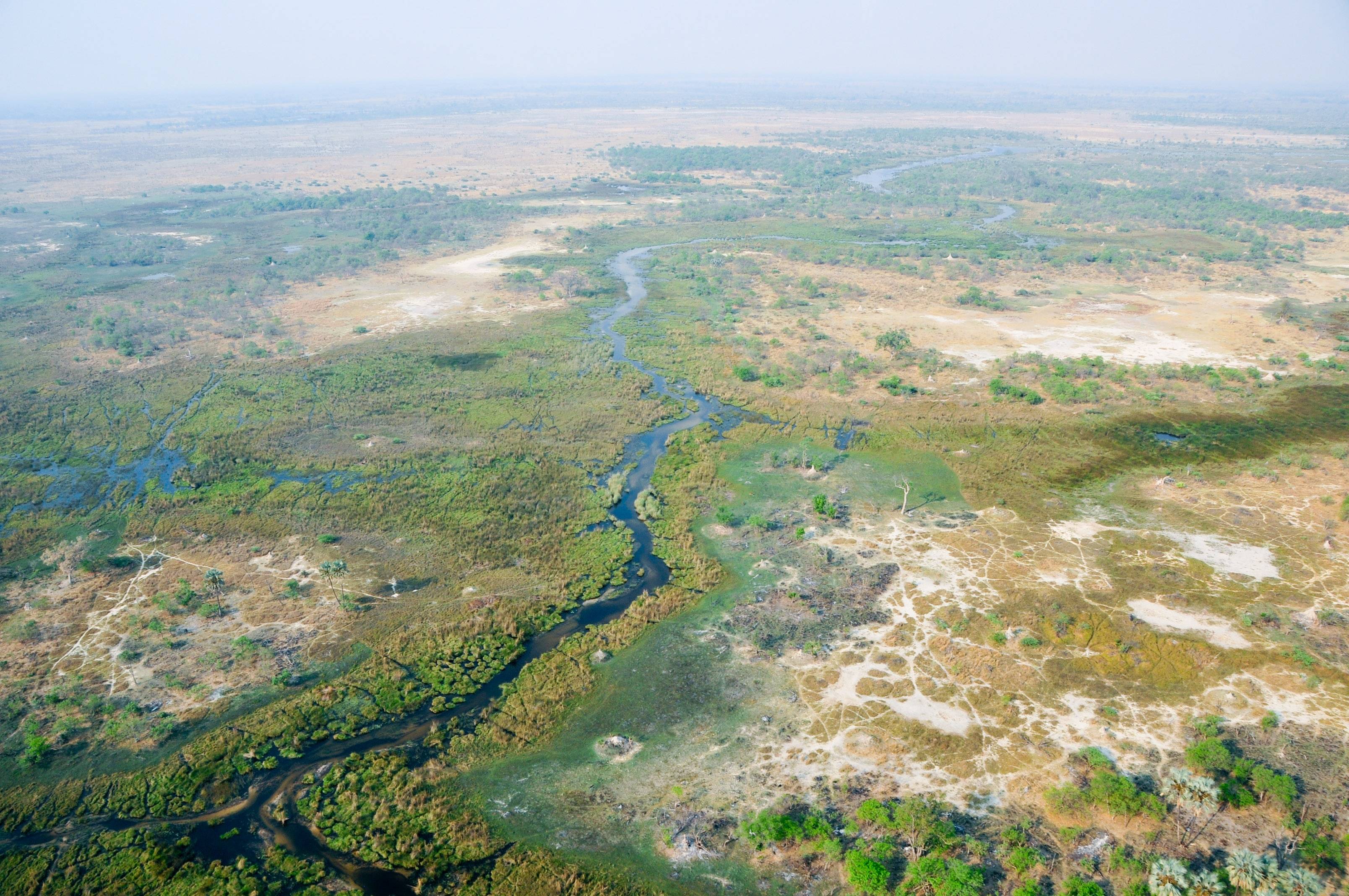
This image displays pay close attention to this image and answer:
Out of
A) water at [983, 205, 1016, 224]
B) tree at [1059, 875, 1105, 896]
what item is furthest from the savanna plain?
water at [983, 205, 1016, 224]

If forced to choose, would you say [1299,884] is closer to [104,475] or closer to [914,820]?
[914,820]

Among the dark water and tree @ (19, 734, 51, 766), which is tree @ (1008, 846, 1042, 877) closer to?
the dark water

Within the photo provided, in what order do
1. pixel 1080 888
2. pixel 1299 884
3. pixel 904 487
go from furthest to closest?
pixel 904 487, pixel 1080 888, pixel 1299 884

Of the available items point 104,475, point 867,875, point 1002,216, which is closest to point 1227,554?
point 867,875

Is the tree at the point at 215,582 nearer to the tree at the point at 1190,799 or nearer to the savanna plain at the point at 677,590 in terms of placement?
the savanna plain at the point at 677,590

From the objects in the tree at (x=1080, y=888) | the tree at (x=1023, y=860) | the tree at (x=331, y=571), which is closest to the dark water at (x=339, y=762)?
the tree at (x=331, y=571)
